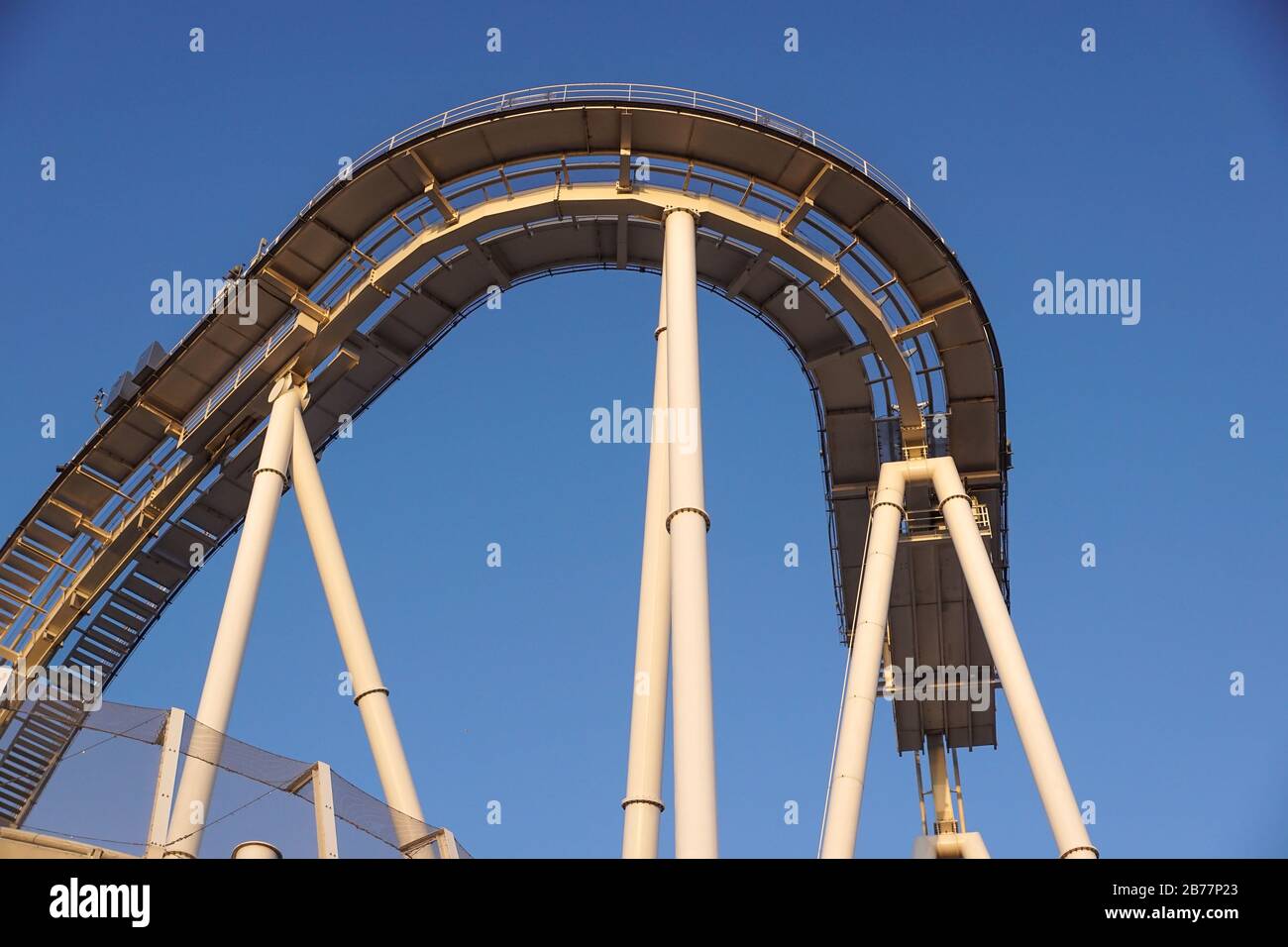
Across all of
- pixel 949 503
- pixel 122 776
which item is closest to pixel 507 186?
pixel 949 503

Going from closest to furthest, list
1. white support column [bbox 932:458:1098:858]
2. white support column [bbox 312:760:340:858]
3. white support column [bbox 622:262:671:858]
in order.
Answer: white support column [bbox 312:760:340:858]
white support column [bbox 622:262:671:858]
white support column [bbox 932:458:1098:858]

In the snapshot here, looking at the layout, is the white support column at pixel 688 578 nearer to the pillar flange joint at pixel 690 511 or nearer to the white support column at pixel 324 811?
the pillar flange joint at pixel 690 511

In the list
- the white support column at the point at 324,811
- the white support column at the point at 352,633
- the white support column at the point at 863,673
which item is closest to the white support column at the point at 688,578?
the white support column at the point at 324,811

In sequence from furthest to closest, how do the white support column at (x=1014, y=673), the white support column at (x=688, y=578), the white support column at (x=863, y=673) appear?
the white support column at (x=863, y=673), the white support column at (x=1014, y=673), the white support column at (x=688, y=578)

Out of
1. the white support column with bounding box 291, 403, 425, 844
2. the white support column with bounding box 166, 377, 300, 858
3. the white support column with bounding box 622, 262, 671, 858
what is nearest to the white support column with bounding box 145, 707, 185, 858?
the white support column with bounding box 166, 377, 300, 858

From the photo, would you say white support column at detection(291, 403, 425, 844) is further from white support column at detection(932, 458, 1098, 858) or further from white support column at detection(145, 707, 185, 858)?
white support column at detection(932, 458, 1098, 858)
